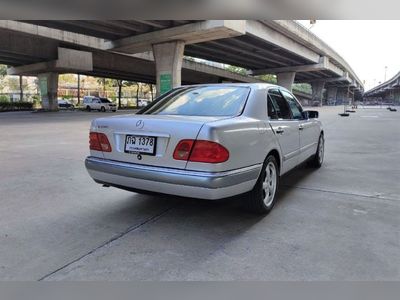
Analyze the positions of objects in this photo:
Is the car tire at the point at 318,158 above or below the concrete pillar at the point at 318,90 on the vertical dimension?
below

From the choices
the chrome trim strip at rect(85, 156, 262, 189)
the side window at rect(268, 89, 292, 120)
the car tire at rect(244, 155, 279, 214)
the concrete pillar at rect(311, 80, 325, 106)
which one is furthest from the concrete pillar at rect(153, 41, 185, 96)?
the concrete pillar at rect(311, 80, 325, 106)

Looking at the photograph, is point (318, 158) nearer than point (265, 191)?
No

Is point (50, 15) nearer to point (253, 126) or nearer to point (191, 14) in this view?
point (191, 14)

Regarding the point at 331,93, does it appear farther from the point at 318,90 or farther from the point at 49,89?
the point at 49,89

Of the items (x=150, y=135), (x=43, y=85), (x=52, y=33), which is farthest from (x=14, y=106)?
(x=150, y=135)

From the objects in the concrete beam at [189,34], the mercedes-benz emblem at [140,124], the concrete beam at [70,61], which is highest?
the concrete beam at [189,34]

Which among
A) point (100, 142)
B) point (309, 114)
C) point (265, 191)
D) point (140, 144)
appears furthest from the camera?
point (309, 114)

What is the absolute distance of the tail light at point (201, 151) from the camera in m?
3.33

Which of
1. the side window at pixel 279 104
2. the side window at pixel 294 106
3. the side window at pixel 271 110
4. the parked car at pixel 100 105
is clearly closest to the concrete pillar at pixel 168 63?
the parked car at pixel 100 105

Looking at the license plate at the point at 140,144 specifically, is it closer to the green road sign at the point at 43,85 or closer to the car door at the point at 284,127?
the car door at the point at 284,127

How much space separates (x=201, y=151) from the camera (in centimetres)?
335

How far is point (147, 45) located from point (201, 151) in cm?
2537

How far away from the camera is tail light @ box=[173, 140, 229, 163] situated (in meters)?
3.33

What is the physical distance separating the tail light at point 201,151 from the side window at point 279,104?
1532 millimetres
